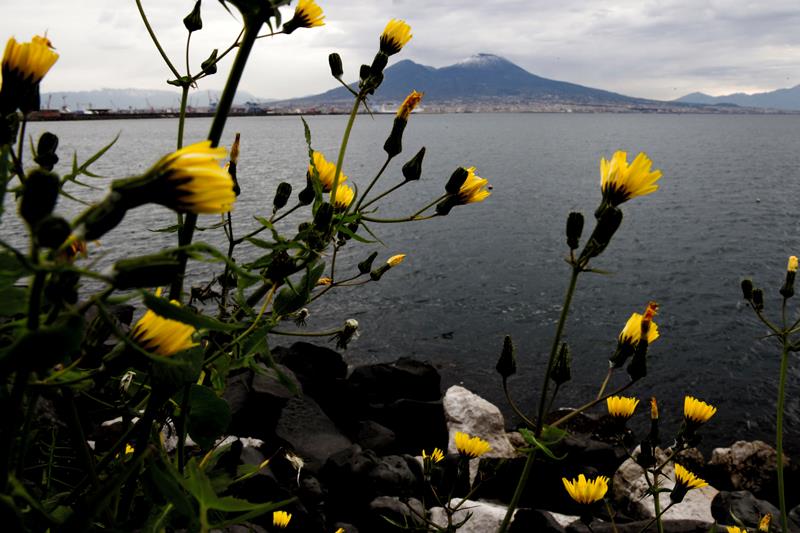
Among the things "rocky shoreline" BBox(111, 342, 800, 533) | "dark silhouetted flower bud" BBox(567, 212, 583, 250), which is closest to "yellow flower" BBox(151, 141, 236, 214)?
"dark silhouetted flower bud" BBox(567, 212, 583, 250)

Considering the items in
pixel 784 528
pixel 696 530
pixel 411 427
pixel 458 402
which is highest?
pixel 784 528

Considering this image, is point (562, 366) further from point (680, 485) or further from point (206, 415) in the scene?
point (680, 485)

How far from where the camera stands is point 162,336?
86 centimetres

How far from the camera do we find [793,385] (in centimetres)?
1129

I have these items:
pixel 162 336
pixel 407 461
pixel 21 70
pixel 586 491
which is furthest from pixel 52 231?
pixel 407 461

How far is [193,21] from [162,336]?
136 cm

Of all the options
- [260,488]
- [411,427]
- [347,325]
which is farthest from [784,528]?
[411,427]

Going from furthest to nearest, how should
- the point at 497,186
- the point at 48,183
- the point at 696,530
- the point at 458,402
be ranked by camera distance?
the point at 497,186, the point at 458,402, the point at 696,530, the point at 48,183

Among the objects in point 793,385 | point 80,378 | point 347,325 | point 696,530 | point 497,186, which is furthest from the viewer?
point 497,186

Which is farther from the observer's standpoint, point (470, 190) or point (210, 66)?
point (470, 190)

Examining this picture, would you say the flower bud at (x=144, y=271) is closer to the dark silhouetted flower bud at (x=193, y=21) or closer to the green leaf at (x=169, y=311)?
the green leaf at (x=169, y=311)

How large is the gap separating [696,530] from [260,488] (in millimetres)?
3536

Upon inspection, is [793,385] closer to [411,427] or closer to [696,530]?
[411,427]

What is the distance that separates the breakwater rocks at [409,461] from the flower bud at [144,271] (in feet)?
6.18
